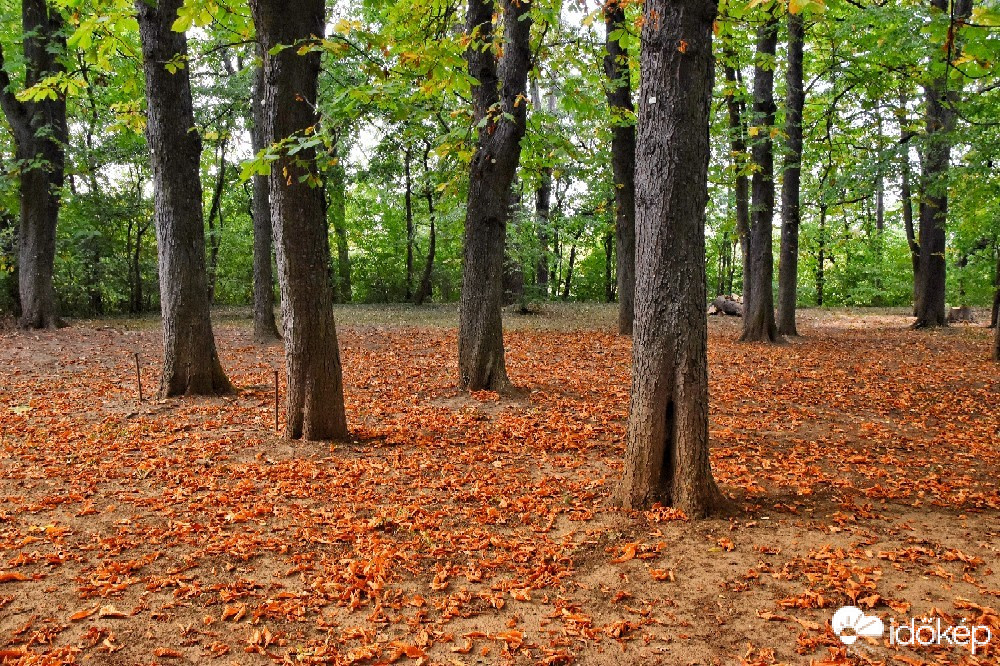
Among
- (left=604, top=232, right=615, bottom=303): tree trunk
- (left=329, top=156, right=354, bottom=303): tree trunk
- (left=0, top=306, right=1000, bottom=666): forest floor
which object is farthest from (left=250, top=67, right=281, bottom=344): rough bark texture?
(left=604, top=232, right=615, bottom=303): tree trunk

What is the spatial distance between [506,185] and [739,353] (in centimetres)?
582

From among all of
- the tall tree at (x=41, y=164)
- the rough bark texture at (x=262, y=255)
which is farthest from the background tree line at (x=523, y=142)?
the rough bark texture at (x=262, y=255)

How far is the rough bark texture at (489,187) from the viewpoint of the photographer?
734 cm

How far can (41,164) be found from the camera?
1209 centimetres

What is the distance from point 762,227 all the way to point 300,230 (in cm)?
975

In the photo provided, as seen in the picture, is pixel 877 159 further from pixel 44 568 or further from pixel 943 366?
pixel 44 568

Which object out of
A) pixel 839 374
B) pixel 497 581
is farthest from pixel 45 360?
pixel 839 374

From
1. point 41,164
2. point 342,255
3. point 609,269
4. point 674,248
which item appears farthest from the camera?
point 609,269

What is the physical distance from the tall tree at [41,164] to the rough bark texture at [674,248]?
41.7 feet

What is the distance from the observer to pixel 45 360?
10.1 meters

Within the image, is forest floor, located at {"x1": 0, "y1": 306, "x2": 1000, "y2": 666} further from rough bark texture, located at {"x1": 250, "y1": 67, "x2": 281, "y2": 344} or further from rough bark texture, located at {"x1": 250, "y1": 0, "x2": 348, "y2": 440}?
rough bark texture, located at {"x1": 250, "y1": 67, "x2": 281, "y2": 344}

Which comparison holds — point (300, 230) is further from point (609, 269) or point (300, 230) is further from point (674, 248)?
point (609, 269)

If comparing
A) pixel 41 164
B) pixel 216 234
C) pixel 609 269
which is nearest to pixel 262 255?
pixel 41 164

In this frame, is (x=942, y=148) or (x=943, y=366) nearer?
(x=943, y=366)
